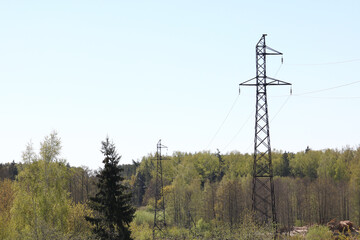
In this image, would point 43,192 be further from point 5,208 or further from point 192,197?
point 192,197

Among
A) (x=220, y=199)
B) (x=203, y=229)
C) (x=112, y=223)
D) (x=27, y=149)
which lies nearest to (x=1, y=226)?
(x=27, y=149)

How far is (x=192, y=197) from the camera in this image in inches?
3371

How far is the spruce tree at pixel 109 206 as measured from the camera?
32844 mm

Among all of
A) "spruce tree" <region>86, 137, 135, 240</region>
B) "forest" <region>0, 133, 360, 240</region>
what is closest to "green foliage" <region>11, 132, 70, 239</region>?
"forest" <region>0, 133, 360, 240</region>

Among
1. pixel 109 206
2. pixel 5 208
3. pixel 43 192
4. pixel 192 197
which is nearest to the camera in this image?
pixel 109 206

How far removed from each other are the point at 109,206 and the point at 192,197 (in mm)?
54342

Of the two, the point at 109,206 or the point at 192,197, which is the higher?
the point at 109,206

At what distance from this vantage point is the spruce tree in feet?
108

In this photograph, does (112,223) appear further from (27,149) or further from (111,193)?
(27,149)

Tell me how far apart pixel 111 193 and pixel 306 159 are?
105 meters

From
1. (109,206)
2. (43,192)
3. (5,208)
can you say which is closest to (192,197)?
(5,208)

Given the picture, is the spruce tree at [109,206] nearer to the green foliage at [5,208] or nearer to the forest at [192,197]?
the forest at [192,197]

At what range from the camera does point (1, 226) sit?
3772 centimetres

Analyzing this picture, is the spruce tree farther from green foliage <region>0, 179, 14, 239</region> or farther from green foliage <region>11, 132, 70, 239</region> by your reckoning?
green foliage <region>0, 179, 14, 239</region>
